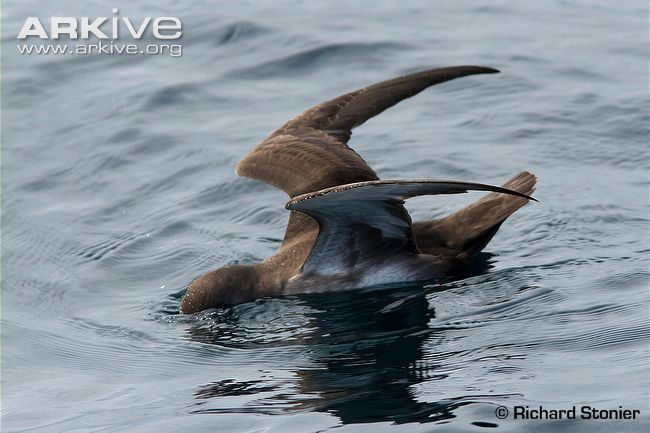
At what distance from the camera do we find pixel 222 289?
8453 millimetres

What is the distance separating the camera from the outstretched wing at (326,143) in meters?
8.59

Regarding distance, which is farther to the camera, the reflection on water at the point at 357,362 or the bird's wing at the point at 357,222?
the bird's wing at the point at 357,222

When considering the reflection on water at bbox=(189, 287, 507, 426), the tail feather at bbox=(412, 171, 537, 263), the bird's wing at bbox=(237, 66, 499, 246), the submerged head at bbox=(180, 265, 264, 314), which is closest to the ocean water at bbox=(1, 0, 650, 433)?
the reflection on water at bbox=(189, 287, 507, 426)

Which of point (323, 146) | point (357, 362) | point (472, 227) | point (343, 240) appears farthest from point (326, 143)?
point (357, 362)

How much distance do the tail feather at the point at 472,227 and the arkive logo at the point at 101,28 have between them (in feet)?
25.3

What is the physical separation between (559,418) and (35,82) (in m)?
10.1

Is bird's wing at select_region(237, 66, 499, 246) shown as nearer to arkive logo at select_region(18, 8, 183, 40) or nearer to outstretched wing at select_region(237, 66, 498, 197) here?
outstretched wing at select_region(237, 66, 498, 197)

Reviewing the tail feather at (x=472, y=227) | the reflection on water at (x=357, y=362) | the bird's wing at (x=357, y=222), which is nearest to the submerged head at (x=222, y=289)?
the reflection on water at (x=357, y=362)

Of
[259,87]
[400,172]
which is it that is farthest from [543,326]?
[259,87]

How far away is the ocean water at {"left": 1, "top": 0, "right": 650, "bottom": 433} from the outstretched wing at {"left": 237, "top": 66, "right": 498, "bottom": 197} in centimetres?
86

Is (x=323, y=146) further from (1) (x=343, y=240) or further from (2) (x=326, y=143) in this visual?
(1) (x=343, y=240)

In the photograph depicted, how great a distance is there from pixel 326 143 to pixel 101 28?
316 inches

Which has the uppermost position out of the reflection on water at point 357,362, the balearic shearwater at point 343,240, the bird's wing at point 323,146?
the bird's wing at point 323,146

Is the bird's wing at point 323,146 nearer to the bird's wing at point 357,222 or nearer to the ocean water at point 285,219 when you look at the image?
the bird's wing at point 357,222
